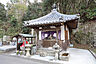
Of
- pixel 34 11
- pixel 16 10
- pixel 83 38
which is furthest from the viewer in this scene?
pixel 16 10

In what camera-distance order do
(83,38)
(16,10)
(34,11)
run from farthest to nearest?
(16,10) < (34,11) < (83,38)

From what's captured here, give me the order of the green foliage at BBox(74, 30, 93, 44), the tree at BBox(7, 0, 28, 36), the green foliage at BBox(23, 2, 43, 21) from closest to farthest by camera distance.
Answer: the green foliage at BBox(74, 30, 93, 44) < the green foliage at BBox(23, 2, 43, 21) < the tree at BBox(7, 0, 28, 36)

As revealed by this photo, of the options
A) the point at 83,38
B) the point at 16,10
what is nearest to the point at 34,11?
the point at 16,10

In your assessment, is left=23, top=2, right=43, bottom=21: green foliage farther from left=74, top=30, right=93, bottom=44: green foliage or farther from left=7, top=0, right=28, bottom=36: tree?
left=74, top=30, right=93, bottom=44: green foliage

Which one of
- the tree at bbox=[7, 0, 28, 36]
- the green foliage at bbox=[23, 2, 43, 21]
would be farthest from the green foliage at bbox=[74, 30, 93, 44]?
the tree at bbox=[7, 0, 28, 36]

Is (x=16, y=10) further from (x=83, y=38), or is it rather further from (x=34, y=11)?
(x=83, y=38)

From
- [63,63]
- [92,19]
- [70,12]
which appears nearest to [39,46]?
[63,63]

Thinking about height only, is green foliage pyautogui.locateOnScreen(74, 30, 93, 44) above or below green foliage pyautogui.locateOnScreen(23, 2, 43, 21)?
below

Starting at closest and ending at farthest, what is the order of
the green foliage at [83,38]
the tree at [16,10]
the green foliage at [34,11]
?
the green foliage at [83,38]
the green foliage at [34,11]
the tree at [16,10]

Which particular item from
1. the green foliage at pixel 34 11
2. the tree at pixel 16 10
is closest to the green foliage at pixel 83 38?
the green foliage at pixel 34 11

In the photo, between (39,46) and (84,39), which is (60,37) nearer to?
(39,46)

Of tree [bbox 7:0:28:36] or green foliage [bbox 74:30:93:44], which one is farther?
tree [bbox 7:0:28:36]

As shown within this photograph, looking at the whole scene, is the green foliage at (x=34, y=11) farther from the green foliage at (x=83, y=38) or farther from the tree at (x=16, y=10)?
the green foliage at (x=83, y=38)

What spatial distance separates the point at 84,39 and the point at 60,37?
6.92m
